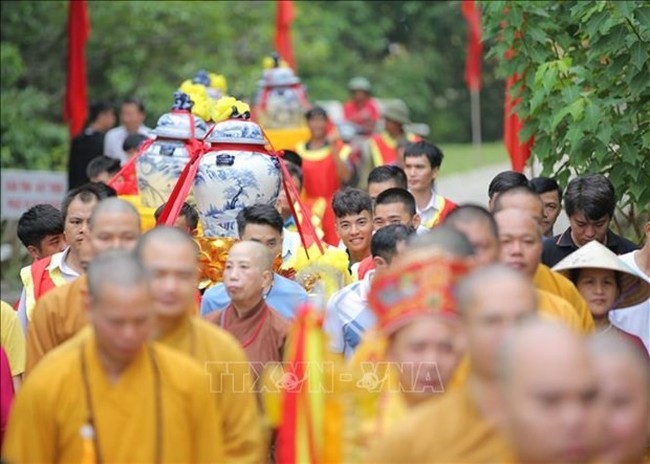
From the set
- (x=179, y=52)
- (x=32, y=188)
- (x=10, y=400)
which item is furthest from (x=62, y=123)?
(x=10, y=400)

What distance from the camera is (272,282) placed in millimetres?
8609

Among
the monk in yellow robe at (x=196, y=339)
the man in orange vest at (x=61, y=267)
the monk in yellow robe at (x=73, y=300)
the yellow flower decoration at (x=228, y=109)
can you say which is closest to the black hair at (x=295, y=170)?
the yellow flower decoration at (x=228, y=109)

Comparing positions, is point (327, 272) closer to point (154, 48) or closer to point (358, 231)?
point (358, 231)

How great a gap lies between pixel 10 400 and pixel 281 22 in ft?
34.8

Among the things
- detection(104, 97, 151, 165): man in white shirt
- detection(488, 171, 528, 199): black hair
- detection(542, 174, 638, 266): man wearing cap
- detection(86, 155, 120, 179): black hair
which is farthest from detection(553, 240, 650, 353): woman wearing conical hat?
detection(104, 97, 151, 165): man in white shirt

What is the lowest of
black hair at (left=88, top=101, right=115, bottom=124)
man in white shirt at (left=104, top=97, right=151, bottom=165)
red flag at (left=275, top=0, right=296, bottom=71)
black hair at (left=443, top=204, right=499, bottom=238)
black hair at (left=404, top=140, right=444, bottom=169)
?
black hair at (left=443, top=204, right=499, bottom=238)

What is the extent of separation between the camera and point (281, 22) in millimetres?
17156

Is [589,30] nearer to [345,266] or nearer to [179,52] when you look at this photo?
[345,266]

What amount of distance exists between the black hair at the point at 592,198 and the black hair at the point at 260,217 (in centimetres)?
157

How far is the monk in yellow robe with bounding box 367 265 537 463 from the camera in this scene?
17.1 ft

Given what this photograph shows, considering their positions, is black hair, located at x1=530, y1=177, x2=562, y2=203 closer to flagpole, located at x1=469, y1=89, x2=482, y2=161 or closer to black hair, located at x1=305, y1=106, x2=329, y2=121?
black hair, located at x1=305, y1=106, x2=329, y2=121

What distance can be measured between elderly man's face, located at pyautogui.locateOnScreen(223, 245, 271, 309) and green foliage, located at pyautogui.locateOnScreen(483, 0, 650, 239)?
267cm

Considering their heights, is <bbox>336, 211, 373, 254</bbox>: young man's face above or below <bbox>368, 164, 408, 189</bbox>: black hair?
below

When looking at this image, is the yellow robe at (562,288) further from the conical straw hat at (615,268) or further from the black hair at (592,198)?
the black hair at (592,198)
